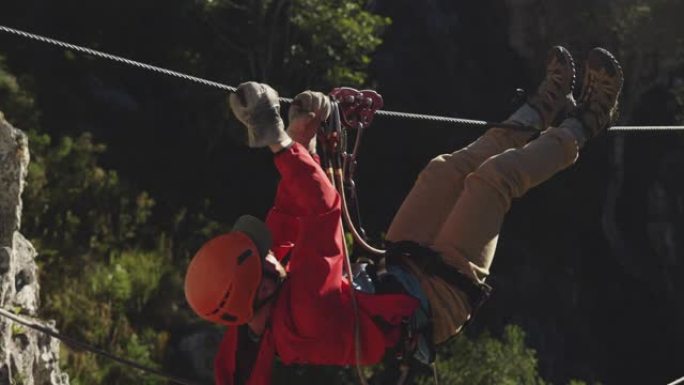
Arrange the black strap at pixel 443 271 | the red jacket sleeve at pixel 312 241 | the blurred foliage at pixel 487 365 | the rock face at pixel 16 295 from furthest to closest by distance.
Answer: the blurred foliage at pixel 487 365
the rock face at pixel 16 295
the black strap at pixel 443 271
the red jacket sleeve at pixel 312 241

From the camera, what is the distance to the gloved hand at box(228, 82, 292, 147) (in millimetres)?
2762

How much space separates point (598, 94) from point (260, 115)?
1.45 m

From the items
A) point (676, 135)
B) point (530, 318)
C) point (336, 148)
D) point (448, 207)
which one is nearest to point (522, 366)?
point (530, 318)

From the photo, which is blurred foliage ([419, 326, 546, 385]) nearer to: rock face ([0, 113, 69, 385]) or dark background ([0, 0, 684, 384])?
dark background ([0, 0, 684, 384])

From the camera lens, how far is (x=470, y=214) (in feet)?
10.8

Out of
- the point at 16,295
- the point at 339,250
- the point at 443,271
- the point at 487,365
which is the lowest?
the point at 487,365

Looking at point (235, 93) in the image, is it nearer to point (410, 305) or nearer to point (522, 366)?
point (410, 305)

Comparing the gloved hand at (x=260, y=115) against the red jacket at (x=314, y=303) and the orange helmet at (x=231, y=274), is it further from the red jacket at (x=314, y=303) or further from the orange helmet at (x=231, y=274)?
the orange helmet at (x=231, y=274)

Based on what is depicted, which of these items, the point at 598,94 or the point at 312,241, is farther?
the point at 598,94

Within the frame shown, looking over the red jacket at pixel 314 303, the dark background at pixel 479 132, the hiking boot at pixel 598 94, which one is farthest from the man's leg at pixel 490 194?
the dark background at pixel 479 132

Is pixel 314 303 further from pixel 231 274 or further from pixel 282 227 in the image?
pixel 282 227

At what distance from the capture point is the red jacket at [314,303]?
276 centimetres

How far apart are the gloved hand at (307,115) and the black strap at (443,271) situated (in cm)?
50

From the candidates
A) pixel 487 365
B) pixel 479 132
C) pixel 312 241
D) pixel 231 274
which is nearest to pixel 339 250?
pixel 312 241
